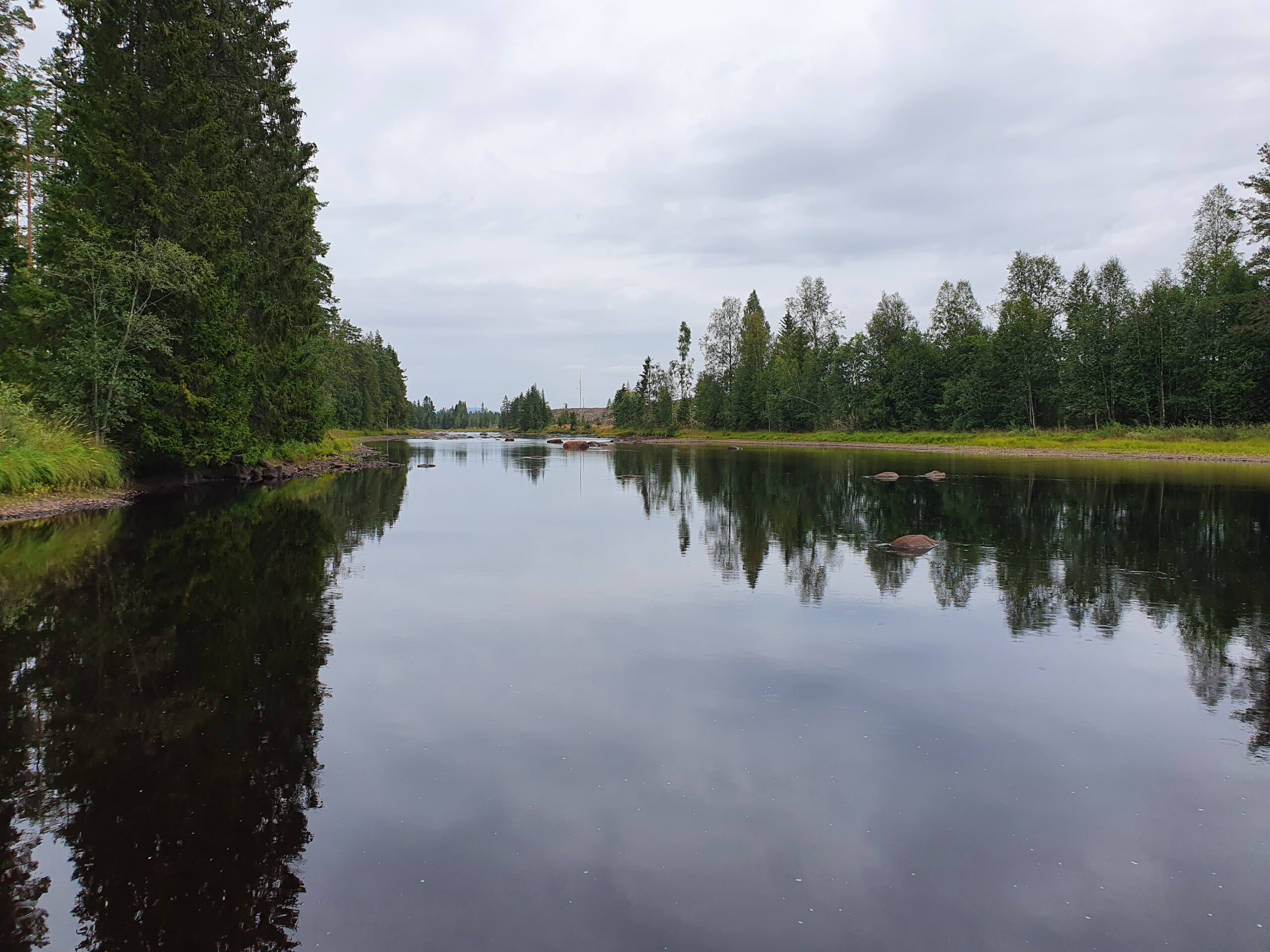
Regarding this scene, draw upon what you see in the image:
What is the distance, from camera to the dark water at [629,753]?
172 inches

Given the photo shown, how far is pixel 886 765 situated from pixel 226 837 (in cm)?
532

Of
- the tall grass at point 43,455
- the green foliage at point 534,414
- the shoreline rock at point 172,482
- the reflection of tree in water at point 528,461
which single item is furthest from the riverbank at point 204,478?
the green foliage at point 534,414

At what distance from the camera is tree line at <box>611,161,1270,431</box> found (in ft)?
166

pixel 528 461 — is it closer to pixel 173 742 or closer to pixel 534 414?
pixel 173 742

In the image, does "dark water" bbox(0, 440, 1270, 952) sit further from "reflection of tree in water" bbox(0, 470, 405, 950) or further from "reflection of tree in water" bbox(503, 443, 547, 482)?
"reflection of tree in water" bbox(503, 443, 547, 482)

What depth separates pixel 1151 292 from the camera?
56.9 meters

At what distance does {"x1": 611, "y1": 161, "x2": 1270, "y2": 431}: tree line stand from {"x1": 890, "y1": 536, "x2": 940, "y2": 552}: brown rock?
44.9 meters

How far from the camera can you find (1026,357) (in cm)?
6512

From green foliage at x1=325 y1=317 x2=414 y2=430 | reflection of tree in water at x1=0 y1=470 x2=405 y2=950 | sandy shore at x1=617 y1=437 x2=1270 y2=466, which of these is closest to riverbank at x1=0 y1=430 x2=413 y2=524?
reflection of tree in water at x1=0 y1=470 x2=405 y2=950

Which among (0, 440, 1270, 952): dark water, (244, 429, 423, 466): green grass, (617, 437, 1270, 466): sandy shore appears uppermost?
(244, 429, 423, 466): green grass

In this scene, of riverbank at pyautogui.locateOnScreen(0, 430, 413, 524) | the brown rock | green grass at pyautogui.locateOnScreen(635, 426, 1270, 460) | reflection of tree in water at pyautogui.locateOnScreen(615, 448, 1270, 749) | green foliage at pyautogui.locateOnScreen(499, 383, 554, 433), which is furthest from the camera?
green foliage at pyautogui.locateOnScreen(499, 383, 554, 433)

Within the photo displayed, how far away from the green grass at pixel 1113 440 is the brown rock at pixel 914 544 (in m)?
40.0

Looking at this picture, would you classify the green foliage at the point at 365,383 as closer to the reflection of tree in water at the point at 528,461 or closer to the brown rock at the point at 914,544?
the reflection of tree in water at the point at 528,461

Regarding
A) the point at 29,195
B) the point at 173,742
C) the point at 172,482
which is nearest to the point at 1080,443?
the point at 172,482
